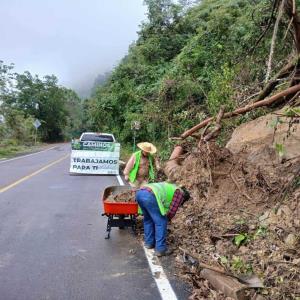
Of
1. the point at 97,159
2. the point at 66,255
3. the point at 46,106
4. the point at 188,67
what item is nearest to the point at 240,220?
the point at 66,255

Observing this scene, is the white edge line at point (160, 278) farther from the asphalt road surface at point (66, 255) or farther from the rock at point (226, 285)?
the rock at point (226, 285)

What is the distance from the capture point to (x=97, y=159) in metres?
19.3

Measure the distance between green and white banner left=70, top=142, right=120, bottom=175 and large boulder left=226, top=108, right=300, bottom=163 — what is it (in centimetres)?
899

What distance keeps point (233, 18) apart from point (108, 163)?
8.66 m

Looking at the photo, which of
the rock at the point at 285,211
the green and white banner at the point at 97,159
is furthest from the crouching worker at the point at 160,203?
the green and white banner at the point at 97,159

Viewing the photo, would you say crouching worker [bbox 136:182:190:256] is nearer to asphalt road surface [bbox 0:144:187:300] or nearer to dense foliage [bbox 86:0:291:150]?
asphalt road surface [bbox 0:144:187:300]

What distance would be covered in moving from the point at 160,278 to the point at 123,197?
2877 millimetres

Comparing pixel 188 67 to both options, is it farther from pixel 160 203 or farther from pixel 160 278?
pixel 160 278

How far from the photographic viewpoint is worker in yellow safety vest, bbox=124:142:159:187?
28.4ft

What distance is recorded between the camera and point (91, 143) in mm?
19453

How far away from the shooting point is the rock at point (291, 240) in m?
5.91

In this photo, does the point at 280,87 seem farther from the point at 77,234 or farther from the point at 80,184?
the point at 80,184

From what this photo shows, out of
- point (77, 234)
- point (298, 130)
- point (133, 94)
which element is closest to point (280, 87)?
point (298, 130)

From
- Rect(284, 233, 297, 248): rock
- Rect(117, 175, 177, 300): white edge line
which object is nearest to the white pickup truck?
Rect(117, 175, 177, 300): white edge line
